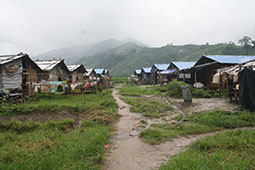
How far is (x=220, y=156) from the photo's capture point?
3164 millimetres

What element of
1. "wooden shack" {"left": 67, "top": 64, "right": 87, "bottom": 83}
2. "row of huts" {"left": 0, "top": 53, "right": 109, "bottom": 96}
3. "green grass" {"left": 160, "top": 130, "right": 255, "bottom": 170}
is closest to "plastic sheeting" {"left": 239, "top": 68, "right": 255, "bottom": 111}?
"green grass" {"left": 160, "top": 130, "right": 255, "bottom": 170}

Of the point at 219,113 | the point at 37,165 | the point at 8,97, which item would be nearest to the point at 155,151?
the point at 37,165

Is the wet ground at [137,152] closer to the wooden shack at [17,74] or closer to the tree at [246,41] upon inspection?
Answer: the wooden shack at [17,74]

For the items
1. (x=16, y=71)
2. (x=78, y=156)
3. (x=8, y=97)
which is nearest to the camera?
(x=78, y=156)

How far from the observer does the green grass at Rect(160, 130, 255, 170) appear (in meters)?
2.81

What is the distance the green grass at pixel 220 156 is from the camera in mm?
2809

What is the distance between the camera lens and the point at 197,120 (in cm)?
652

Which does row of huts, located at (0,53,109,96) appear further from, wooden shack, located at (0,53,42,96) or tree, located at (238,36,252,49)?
tree, located at (238,36,252,49)

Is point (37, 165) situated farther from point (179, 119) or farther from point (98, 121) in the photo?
point (179, 119)

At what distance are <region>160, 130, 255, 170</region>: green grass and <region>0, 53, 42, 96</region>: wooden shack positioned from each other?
14.0m

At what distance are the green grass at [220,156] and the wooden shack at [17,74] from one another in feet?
45.9

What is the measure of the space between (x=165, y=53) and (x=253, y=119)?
88067mm

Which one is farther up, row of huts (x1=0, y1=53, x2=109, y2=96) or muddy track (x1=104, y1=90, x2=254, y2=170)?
row of huts (x1=0, y1=53, x2=109, y2=96)

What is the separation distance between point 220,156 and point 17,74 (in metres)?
15.8
